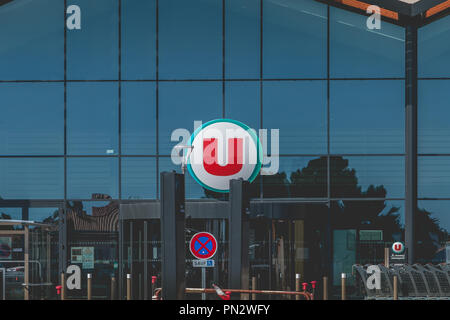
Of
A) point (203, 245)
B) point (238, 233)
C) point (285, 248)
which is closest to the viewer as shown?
point (238, 233)

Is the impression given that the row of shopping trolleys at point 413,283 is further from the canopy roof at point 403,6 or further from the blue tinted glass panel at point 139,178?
the canopy roof at point 403,6

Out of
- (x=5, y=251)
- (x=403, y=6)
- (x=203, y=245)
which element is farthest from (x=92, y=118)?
(x=403, y=6)

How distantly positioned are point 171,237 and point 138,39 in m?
10.5

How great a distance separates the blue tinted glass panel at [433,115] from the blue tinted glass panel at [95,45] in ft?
27.8

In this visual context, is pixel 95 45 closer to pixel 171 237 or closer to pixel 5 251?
pixel 5 251

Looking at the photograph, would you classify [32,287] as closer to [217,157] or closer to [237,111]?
[217,157]

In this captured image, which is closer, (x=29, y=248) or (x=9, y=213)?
(x=29, y=248)

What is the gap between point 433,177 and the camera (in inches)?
761

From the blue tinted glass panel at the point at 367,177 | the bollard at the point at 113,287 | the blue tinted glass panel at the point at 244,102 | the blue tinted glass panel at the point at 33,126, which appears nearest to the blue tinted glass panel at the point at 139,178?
the blue tinted glass panel at the point at 33,126

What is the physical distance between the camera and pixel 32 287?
1584cm

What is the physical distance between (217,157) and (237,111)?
2.93 metres
